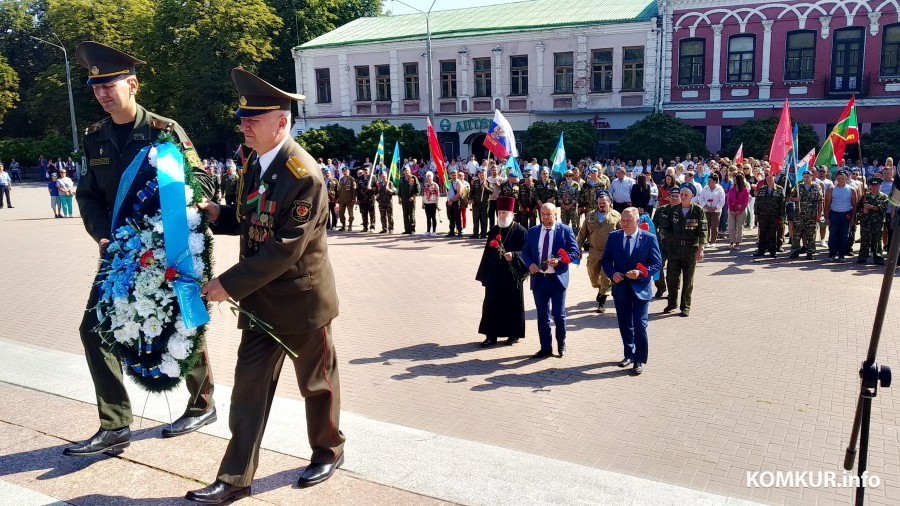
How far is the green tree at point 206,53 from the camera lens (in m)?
44.7

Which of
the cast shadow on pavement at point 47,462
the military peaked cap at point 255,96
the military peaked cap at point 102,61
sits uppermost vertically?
the military peaked cap at point 102,61

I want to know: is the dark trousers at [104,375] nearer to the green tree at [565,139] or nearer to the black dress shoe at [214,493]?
the black dress shoe at [214,493]

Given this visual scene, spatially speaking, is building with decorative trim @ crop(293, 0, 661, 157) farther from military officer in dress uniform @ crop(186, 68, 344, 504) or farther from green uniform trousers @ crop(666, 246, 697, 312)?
military officer in dress uniform @ crop(186, 68, 344, 504)

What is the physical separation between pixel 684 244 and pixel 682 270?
0.44 metres

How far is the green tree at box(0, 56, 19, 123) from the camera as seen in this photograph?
181 ft

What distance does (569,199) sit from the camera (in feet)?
56.9

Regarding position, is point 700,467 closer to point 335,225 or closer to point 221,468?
point 221,468

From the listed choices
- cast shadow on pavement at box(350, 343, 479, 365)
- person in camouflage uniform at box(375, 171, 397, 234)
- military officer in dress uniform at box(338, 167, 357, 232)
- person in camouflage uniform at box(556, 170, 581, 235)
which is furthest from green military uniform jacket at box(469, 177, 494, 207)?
cast shadow on pavement at box(350, 343, 479, 365)

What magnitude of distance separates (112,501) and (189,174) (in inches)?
78.1

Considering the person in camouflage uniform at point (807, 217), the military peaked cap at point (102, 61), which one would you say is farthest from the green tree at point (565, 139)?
the military peaked cap at point (102, 61)

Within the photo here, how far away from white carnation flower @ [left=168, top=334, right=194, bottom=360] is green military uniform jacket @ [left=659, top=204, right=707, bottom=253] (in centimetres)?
773

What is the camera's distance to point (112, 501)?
419cm

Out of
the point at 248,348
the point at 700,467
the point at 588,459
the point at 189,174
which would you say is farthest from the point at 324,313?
the point at 700,467

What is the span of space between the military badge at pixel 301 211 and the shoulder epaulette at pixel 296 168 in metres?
0.16
